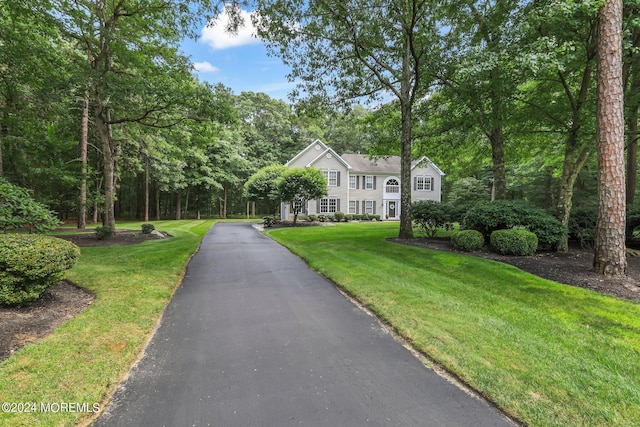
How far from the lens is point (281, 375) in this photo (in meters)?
2.93

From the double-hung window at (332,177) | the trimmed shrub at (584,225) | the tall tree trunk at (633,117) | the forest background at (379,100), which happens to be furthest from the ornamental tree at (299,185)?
the tall tree trunk at (633,117)

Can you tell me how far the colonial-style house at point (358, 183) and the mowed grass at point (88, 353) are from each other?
72.6 ft

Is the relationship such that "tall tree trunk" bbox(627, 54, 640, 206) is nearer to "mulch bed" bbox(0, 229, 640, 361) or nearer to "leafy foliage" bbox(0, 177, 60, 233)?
"mulch bed" bbox(0, 229, 640, 361)

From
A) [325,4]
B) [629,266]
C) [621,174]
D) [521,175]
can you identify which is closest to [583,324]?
[621,174]

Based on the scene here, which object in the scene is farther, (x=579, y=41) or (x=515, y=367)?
(x=579, y=41)

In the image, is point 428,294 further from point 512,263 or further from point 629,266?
point 629,266

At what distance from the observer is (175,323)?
425 centimetres

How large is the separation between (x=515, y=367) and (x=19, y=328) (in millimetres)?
5774

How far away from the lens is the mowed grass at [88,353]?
7.91 ft

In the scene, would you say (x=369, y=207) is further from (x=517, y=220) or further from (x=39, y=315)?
(x=39, y=315)

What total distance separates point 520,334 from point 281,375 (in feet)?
10.00

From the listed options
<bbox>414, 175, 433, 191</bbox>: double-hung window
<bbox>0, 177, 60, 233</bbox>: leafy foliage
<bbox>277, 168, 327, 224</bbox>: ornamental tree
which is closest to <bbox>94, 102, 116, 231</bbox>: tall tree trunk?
<bbox>0, 177, 60, 233</bbox>: leafy foliage

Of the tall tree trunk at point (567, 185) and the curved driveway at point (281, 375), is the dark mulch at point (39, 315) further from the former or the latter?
the tall tree trunk at point (567, 185)

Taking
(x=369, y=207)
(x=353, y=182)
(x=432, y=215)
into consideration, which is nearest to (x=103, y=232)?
(x=432, y=215)
